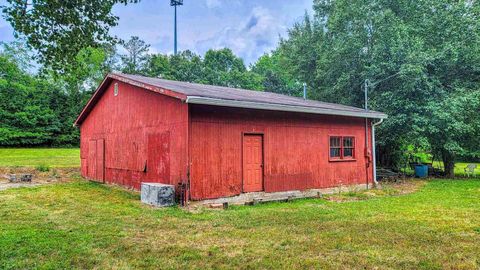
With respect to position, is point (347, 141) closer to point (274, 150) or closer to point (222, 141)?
point (274, 150)

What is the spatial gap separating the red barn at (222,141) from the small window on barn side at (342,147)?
0.11 ft

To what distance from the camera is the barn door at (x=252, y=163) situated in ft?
29.8

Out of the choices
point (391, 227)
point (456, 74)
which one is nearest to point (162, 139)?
point (391, 227)

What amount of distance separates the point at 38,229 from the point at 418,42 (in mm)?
15521

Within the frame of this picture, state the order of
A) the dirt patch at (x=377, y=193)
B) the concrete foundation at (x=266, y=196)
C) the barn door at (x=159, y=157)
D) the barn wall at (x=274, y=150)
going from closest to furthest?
1. the barn wall at (x=274, y=150)
2. the concrete foundation at (x=266, y=196)
3. the barn door at (x=159, y=157)
4. the dirt patch at (x=377, y=193)

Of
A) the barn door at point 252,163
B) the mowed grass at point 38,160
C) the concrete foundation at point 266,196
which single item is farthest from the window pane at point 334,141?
the mowed grass at point 38,160

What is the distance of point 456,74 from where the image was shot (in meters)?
16.0

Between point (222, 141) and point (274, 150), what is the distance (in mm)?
1766

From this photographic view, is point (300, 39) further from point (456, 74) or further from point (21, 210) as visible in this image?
point (21, 210)

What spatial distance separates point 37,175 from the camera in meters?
14.7

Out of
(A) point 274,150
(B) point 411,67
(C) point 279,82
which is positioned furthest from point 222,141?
(C) point 279,82

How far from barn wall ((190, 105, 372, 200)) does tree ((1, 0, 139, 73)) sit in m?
2.84

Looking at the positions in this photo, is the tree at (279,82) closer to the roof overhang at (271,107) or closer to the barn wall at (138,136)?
the roof overhang at (271,107)

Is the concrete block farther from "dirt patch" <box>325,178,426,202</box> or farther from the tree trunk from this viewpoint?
the tree trunk
